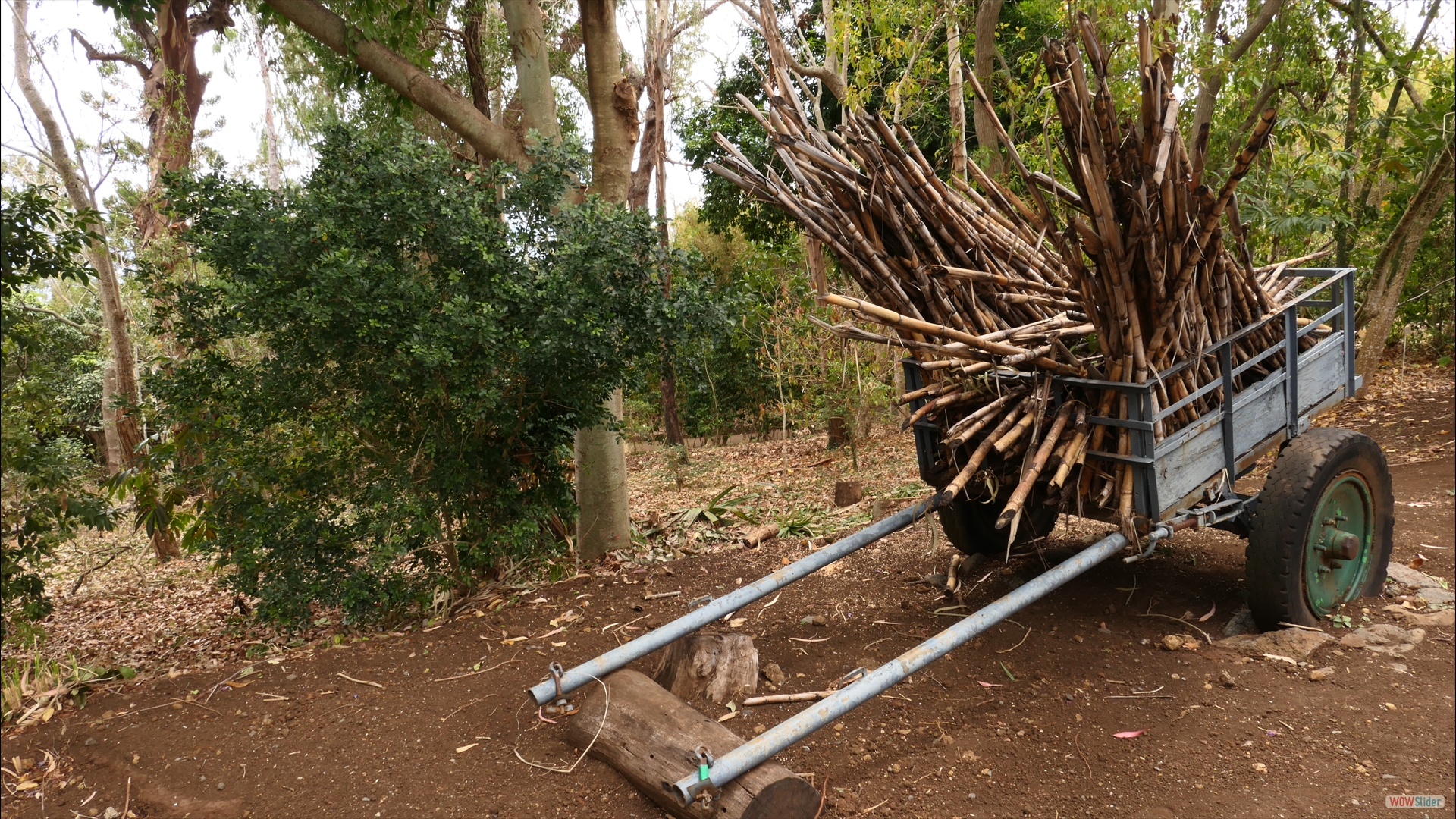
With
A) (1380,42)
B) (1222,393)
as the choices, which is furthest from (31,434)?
(1380,42)

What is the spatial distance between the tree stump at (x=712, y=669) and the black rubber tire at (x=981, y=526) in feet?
4.80

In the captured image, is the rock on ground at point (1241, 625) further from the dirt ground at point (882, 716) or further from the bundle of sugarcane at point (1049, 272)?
the bundle of sugarcane at point (1049, 272)

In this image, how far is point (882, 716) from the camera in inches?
135

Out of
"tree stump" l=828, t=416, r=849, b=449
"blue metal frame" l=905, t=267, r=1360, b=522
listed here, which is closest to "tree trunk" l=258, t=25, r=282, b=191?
"tree stump" l=828, t=416, r=849, b=449

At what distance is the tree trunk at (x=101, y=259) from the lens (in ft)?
25.5

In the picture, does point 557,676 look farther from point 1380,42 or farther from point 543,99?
point 1380,42

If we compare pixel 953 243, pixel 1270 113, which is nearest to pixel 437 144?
pixel 953 243

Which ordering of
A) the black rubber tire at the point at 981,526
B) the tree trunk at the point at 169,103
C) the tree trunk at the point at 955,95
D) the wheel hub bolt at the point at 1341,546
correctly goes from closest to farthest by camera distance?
1. the wheel hub bolt at the point at 1341,546
2. the black rubber tire at the point at 981,526
3. the tree trunk at the point at 955,95
4. the tree trunk at the point at 169,103

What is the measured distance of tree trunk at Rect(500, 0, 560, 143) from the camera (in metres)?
6.00

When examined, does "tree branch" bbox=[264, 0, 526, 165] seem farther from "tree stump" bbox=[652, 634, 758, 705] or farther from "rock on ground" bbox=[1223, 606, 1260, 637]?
"rock on ground" bbox=[1223, 606, 1260, 637]

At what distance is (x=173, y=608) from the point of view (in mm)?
7199

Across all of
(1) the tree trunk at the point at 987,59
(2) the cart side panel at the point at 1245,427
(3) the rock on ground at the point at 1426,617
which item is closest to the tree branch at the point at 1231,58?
(1) the tree trunk at the point at 987,59

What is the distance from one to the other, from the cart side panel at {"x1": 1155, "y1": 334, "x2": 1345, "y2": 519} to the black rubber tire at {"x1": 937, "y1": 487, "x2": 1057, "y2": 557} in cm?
99

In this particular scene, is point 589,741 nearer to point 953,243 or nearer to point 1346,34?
point 953,243
